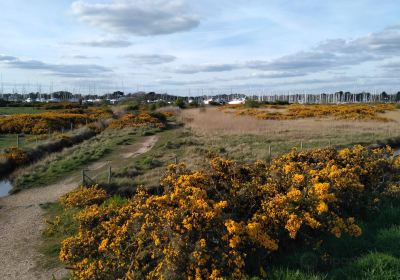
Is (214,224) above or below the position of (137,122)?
above

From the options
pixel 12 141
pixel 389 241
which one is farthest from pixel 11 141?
pixel 389 241

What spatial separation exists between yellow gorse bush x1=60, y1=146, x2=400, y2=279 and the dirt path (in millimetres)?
2090

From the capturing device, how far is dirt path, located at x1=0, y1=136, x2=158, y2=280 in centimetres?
857

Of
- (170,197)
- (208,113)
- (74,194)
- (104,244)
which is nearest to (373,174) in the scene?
(170,197)

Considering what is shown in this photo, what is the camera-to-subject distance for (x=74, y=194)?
1360 cm

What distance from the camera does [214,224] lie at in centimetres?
582

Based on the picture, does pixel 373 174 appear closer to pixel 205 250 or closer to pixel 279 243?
pixel 279 243

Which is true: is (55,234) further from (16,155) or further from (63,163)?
(16,155)

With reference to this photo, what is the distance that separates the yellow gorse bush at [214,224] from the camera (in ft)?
18.3

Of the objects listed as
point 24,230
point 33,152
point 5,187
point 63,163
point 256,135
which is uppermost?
point 256,135

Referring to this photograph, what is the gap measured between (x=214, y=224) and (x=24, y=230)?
7.43m

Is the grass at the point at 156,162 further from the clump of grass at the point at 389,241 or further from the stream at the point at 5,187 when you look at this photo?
the stream at the point at 5,187

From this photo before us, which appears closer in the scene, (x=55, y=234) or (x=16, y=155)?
(x=55, y=234)

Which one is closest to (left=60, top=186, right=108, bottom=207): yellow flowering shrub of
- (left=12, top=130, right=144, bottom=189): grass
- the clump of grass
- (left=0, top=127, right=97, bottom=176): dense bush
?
(left=12, top=130, right=144, bottom=189): grass
